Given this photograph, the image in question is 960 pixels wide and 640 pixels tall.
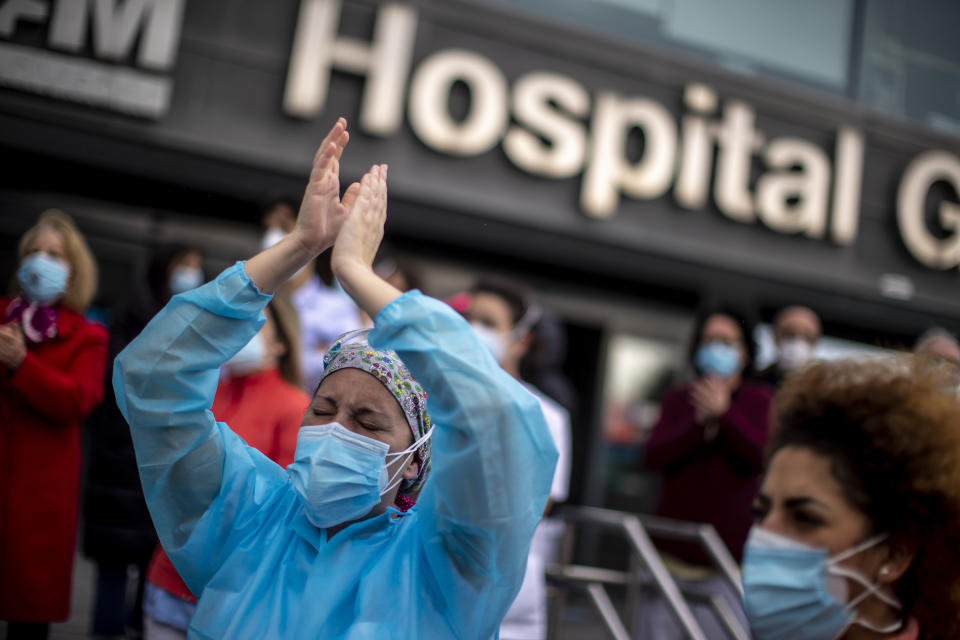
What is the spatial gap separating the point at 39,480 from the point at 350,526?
196 cm

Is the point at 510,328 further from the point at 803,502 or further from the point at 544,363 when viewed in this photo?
the point at 803,502

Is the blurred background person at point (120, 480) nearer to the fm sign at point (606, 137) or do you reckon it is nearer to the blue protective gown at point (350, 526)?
the blue protective gown at point (350, 526)

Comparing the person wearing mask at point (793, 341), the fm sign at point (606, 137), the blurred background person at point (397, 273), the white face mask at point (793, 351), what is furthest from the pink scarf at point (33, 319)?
the fm sign at point (606, 137)

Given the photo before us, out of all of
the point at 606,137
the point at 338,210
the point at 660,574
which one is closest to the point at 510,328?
the point at 660,574

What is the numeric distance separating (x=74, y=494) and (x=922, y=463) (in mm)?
2944

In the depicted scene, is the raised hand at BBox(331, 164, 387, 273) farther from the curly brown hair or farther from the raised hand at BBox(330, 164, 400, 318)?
the curly brown hair

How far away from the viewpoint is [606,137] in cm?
898

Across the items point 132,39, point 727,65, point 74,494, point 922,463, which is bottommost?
point 74,494

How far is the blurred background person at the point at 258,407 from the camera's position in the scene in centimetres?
296

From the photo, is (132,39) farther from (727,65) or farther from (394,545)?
(394,545)

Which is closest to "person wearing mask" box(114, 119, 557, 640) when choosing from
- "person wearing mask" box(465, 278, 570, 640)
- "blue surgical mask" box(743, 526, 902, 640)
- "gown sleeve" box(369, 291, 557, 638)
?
"gown sleeve" box(369, 291, 557, 638)

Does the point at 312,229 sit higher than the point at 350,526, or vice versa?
the point at 312,229

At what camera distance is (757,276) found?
9609 mm

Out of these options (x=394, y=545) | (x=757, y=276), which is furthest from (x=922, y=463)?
(x=757, y=276)
